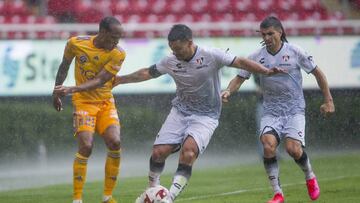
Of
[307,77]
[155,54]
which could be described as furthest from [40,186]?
[307,77]

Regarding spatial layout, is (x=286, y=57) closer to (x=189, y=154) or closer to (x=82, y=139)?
(x=189, y=154)

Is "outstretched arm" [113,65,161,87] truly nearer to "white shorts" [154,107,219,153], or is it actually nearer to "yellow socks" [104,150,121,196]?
"white shorts" [154,107,219,153]

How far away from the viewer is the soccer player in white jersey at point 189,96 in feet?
37.4

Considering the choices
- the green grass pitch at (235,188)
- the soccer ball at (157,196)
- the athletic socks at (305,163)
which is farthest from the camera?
the green grass pitch at (235,188)

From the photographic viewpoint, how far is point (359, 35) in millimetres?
23172

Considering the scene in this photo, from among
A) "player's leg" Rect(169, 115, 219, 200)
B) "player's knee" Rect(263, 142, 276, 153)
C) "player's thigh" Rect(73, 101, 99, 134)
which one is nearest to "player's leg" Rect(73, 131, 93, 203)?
"player's thigh" Rect(73, 101, 99, 134)

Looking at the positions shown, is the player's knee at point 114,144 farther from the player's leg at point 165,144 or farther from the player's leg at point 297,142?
the player's leg at point 297,142

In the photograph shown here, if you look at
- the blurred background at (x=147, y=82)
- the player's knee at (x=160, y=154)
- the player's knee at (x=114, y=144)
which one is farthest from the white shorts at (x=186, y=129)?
the blurred background at (x=147, y=82)

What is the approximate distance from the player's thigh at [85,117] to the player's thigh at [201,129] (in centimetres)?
122

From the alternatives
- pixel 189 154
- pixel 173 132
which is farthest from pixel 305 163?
pixel 189 154

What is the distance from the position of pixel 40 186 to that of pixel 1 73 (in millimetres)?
4168

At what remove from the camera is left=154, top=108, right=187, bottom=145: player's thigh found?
464 inches

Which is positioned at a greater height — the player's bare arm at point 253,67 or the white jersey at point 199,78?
the player's bare arm at point 253,67

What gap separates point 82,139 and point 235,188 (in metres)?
3.99
